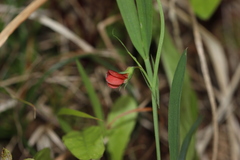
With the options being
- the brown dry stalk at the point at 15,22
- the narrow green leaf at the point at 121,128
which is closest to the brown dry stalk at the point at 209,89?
the narrow green leaf at the point at 121,128

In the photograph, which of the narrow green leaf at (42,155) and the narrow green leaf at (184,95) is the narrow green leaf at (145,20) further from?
the narrow green leaf at (184,95)

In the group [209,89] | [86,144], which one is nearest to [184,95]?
[209,89]

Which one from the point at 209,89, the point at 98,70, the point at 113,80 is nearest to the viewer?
the point at 113,80

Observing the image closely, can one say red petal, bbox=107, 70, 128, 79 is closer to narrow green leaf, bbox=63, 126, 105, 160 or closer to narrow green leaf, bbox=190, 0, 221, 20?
narrow green leaf, bbox=63, 126, 105, 160

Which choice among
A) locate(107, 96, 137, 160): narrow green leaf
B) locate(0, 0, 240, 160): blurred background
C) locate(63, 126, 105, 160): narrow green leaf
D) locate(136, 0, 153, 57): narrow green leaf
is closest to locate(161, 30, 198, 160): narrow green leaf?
locate(0, 0, 240, 160): blurred background

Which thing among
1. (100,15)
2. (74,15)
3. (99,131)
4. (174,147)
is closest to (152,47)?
(100,15)

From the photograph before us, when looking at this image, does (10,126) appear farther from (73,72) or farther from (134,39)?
(134,39)

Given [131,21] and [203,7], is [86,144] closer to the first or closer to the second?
[131,21]
